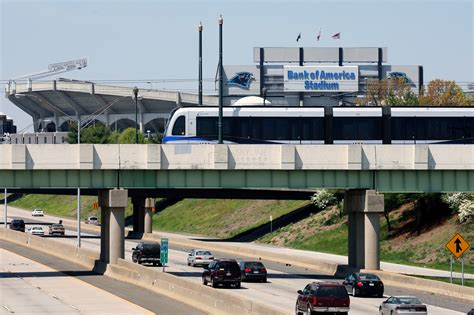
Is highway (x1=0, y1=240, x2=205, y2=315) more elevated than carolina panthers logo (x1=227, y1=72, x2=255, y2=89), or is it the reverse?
carolina panthers logo (x1=227, y1=72, x2=255, y2=89)

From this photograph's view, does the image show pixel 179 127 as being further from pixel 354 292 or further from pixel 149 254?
pixel 354 292

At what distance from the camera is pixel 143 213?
124 metres

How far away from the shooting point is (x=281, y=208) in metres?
123

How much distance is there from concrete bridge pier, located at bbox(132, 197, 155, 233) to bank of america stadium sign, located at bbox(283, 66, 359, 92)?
62.8 metres

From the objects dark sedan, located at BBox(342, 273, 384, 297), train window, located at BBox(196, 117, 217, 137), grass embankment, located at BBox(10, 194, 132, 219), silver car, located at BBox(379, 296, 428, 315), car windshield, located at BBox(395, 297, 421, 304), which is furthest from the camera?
grass embankment, located at BBox(10, 194, 132, 219)

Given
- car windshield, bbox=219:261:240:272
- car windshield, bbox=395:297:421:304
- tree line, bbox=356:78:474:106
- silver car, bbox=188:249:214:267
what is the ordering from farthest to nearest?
1. tree line, bbox=356:78:474:106
2. silver car, bbox=188:249:214:267
3. car windshield, bbox=219:261:240:272
4. car windshield, bbox=395:297:421:304

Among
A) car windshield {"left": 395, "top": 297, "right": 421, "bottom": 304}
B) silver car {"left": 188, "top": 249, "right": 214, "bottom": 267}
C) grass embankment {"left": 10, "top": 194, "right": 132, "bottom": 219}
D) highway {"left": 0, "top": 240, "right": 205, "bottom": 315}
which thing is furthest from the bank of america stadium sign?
car windshield {"left": 395, "top": 297, "right": 421, "bottom": 304}

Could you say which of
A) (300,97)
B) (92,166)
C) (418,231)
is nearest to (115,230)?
(92,166)

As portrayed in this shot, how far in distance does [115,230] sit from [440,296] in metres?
20.1

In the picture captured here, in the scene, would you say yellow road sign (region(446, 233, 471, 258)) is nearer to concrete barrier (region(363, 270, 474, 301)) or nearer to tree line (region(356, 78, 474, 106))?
concrete barrier (region(363, 270, 474, 301))

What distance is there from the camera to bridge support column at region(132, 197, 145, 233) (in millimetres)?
121750

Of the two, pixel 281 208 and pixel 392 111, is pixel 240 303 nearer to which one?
pixel 392 111

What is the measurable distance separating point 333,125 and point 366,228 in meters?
7.49

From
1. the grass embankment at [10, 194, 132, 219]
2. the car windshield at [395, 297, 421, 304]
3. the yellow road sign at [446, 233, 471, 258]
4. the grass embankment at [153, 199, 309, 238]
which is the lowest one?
the grass embankment at [10, 194, 132, 219]
